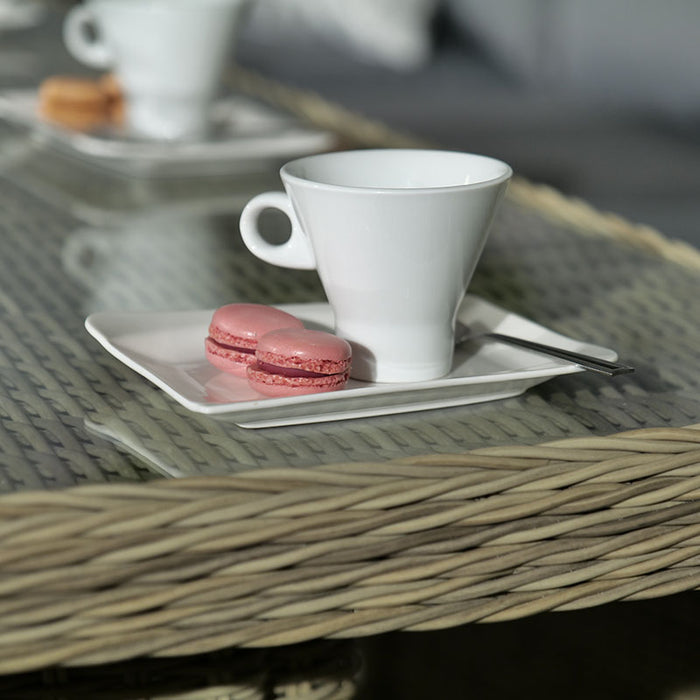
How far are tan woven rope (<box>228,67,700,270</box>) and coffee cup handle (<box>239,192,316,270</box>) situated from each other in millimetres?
346

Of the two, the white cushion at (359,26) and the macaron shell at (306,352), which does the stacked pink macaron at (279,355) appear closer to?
the macaron shell at (306,352)

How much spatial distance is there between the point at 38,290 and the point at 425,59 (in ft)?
4.40

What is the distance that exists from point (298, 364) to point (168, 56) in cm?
60

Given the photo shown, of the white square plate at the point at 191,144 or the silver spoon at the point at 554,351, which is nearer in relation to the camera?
the silver spoon at the point at 554,351

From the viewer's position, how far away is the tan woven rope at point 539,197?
0.80 meters

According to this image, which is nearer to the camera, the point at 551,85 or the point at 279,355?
the point at 279,355

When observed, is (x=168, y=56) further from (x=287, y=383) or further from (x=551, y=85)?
(x=551, y=85)

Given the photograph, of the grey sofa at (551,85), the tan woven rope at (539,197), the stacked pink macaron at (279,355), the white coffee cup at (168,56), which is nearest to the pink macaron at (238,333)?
the stacked pink macaron at (279,355)

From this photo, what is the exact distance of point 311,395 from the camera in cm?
46

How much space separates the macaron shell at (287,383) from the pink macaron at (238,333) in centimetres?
2

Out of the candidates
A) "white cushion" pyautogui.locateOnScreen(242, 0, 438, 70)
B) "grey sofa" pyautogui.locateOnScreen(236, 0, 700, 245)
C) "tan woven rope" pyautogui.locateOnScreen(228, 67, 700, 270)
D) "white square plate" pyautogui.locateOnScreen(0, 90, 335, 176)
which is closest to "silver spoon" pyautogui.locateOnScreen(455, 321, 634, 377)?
"tan woven rope" pyautogui.locateOnScreen(228, 67, 700, 270)

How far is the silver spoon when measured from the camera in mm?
511

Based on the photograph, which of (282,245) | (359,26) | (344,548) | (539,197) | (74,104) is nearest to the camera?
(344,548)

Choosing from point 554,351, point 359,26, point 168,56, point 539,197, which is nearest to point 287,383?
point 554,351
